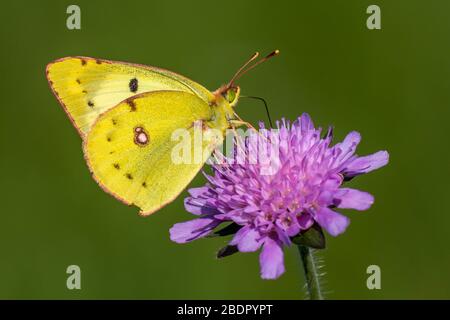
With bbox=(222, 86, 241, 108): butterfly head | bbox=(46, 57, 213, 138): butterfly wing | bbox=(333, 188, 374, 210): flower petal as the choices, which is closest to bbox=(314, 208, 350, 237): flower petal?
A: bbox=(333, 188, 374, 210): flower petal

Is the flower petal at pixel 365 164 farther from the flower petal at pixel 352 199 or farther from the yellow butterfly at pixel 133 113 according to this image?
the yellow butterfly at pixel 133 113

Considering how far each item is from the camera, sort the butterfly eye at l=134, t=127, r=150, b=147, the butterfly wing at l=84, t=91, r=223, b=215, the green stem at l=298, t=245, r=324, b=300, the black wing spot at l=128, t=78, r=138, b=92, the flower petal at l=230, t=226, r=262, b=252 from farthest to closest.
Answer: the black wing spot at l=128, t=78, r=138, b=92, the butterfly eye at l=134, t=127, r=150, b=147, the butterfly wing at l=84, t=91, r=223, b=215, the green stem at l=298, t=245, r=324, b=300, the flower petal at l=230, t=226, r=262, b=252

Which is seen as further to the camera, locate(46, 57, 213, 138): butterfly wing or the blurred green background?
the blurred green background

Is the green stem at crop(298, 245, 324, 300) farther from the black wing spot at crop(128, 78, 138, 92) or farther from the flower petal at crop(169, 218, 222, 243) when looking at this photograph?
the black wing spot at crop(128, 78, 138, 92)

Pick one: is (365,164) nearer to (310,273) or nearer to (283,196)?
(283,196)

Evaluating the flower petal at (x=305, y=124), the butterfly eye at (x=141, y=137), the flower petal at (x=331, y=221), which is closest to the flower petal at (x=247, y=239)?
the flower petal at (x=331, y=221)

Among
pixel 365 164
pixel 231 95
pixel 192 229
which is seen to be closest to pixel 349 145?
pixel 365 164

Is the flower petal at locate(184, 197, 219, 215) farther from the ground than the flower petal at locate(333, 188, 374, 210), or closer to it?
farther from the ground

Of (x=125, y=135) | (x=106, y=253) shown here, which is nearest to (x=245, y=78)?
(x=106, y=253)
